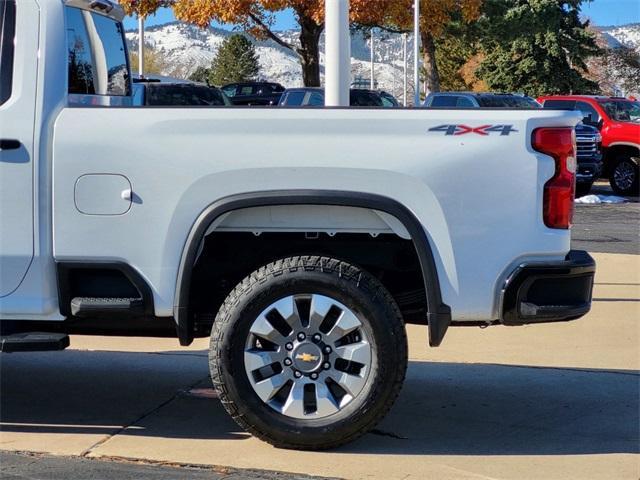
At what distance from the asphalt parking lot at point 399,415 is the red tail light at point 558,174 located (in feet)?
3.91

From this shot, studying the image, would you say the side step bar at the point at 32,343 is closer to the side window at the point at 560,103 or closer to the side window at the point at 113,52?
the side window at the point at 113,52

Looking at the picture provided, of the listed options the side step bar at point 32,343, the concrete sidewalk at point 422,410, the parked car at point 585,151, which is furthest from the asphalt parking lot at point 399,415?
the parked car at point 585,151

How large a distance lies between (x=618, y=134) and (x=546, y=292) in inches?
699

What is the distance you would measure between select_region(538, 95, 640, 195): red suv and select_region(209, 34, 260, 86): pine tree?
207 feet


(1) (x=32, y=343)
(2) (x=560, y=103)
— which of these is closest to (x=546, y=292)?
(1) (x=32, y=343)

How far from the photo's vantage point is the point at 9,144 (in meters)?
5.45

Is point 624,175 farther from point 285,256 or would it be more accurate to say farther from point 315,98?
point 285,256

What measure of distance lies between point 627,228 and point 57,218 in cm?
1251

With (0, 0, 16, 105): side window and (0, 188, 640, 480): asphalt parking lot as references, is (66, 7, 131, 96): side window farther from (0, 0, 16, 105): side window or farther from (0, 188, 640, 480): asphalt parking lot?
(0, 188, 640, 480): asphalt parking lot

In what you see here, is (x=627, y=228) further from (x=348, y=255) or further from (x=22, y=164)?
(x=22, y=164)

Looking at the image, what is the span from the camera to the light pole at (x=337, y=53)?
8.72 metres

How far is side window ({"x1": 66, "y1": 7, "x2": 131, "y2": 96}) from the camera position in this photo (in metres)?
5.96

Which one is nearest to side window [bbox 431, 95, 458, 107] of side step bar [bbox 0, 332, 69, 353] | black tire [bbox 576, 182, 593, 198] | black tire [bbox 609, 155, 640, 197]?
black tire [bbox 576, 182, 593, 198]

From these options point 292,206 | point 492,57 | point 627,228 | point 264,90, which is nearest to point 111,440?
point 292,206
